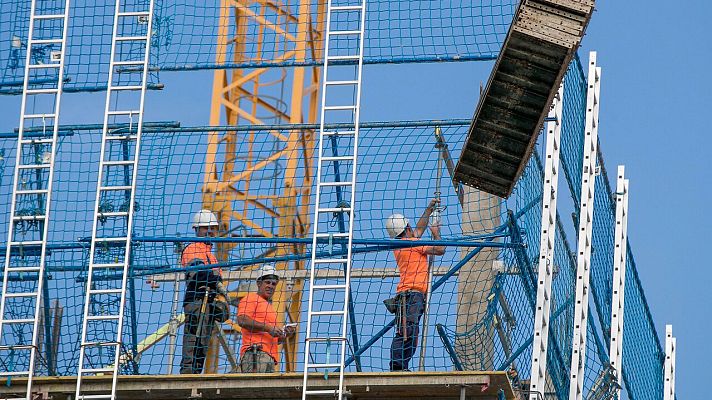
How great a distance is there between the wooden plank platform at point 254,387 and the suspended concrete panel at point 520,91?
2.25 meters

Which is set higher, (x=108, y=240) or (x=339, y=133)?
(x=339, y=133)

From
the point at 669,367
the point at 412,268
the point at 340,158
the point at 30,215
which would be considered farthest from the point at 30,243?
the point at 669,367

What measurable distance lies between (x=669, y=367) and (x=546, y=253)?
6795 mm

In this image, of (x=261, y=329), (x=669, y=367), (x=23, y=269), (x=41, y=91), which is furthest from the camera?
(x=669, y=367)

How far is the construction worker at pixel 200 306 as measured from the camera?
2427cm

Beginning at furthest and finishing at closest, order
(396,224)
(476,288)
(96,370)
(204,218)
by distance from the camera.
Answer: (204,218) → (396,224) → (476,288) → (96,370)

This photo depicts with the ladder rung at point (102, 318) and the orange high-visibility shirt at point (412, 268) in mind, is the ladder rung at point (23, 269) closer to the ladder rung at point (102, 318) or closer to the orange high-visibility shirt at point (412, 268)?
the ladder rung at point (102, 318)

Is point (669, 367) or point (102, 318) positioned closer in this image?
point (102, 318)

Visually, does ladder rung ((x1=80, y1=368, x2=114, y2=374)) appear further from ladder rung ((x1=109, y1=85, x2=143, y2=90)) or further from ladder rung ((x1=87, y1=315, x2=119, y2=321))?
ladder rung ((x1=109, y1=85, x2=143, y2=90))

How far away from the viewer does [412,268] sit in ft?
80.5

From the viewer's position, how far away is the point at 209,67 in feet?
80.9

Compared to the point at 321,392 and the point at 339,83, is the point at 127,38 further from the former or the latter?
the point at 321,392

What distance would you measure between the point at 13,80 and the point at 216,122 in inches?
525

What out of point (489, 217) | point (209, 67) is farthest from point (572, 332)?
point (209, 67)
